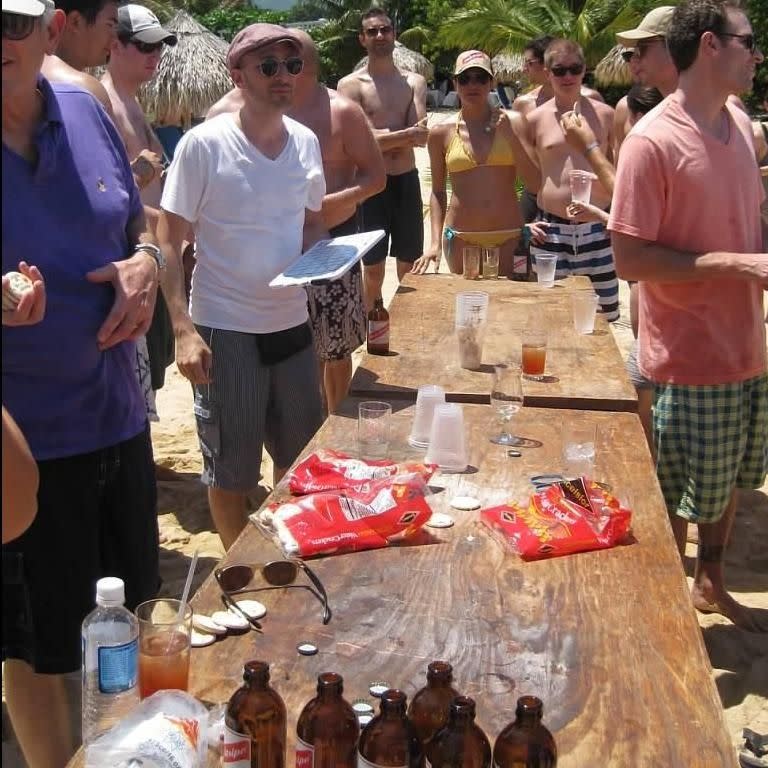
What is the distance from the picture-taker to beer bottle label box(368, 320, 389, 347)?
12.6ft

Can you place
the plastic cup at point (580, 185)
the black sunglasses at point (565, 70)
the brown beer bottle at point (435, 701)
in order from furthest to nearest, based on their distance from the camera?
the black sunglasses at point (565, 70) → the plastic cup at point (580, 185) → the brown beer bottle at point (435, 701)

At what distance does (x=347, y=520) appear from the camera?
92.2 inches

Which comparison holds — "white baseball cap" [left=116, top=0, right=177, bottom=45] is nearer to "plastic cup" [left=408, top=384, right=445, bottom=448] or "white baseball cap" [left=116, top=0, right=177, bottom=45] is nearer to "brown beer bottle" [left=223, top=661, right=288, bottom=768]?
"plastic cup" [left=408, top=384, right=445, bottom=448]

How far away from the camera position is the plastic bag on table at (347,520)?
230cm

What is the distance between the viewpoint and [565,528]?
92.4 inches

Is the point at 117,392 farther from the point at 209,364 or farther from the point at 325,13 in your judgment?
the point at 325,13

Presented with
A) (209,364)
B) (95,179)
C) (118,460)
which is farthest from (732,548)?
(95,179)

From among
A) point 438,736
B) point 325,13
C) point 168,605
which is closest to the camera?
point 438,736

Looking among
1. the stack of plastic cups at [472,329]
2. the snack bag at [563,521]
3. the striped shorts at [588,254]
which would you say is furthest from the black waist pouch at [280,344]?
the striped shorts at [588,254]

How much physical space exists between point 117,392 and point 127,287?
0.28 m

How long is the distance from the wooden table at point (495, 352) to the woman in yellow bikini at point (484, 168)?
4.19ft

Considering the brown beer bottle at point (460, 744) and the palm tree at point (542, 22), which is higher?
the palm tree at point (542, 22)

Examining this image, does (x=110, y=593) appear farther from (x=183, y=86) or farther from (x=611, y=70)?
(x=611, y=70)

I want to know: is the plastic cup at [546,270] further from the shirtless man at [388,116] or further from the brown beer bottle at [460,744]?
the brown beer bottle at [460,744]
